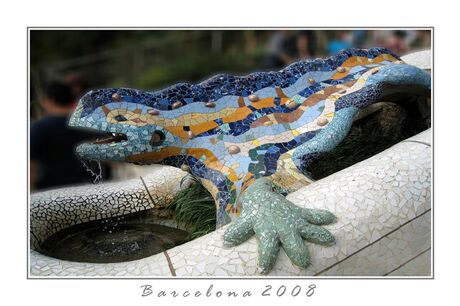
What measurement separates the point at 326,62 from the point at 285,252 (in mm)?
1931

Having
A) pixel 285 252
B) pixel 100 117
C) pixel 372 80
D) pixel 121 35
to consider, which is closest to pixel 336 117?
pixel 372 80

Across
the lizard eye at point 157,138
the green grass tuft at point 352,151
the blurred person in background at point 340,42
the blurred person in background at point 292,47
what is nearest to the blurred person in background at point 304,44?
the blurred person in background at point 292,47

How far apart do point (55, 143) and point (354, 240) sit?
2452 millimetres

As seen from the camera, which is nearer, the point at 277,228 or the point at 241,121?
the point at 277,228

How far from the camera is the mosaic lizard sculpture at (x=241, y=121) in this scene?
3.52m

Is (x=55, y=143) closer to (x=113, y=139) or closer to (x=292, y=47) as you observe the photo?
(x=113, y=139)

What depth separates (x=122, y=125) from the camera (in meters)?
3.53

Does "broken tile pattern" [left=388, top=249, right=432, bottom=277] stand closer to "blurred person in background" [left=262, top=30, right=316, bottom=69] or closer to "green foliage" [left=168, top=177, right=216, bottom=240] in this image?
"green foliage" [left=168, top=177, right=216, bottom=240]

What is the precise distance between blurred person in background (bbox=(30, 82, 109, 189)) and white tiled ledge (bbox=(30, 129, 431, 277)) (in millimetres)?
1033

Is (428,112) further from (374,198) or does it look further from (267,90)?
(374,198)

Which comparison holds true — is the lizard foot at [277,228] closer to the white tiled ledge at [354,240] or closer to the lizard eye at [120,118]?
the white tiled ledge at [354,240]

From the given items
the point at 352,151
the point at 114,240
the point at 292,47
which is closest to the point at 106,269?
the point at 114,240

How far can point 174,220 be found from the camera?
14.8ft

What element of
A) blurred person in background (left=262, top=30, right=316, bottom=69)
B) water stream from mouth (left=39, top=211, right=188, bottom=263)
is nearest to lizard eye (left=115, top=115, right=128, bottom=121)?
water stream from mouth (left=39, top=211, right=188, bottom=263)
